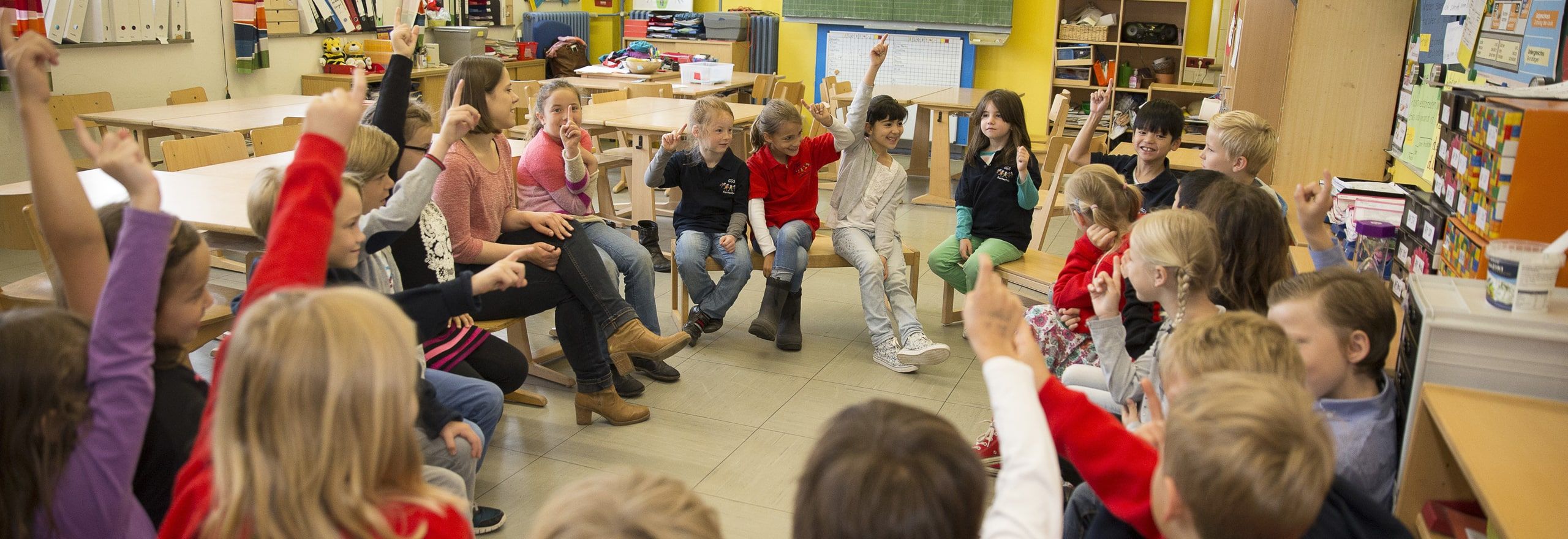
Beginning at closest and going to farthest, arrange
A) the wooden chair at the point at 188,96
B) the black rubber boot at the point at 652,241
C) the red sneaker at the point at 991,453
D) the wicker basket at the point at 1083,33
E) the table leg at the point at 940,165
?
the red sneaker at the point at 991,453 → the black rubber boot at the point at 652,241 → the wooden chair at the point at 188,96 → the table leg at the point at 940,165 → the wicker basket at the point at 1083,33

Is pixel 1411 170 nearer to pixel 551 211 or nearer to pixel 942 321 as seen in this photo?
pixel 942 321

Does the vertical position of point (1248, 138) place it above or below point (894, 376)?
above

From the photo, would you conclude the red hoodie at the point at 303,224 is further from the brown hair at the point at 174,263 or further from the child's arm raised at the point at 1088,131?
the child's arm raised at the point at 1088,131

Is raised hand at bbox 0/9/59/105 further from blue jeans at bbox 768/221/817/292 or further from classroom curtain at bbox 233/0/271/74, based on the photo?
classroom curtain at bbox 233/0/271/74

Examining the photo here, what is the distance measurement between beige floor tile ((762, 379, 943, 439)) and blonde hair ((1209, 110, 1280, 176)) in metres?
1.15

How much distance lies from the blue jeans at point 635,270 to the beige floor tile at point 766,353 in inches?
12.4

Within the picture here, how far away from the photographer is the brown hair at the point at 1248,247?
218 cm

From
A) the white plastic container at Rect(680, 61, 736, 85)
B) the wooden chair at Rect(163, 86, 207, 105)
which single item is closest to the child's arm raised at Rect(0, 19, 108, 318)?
the wooden chair at Rect(163, 86, 207, 105)

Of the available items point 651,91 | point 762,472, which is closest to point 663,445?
point 762,472

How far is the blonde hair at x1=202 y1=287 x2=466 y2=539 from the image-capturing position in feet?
3.44

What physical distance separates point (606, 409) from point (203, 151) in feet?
5.86

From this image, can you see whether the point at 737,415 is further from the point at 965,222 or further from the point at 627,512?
the point at 627,512

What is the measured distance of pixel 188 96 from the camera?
564 cm

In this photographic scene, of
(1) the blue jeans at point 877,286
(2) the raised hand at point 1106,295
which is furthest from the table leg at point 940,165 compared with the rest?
(2) the raised hand at point 1106,295
